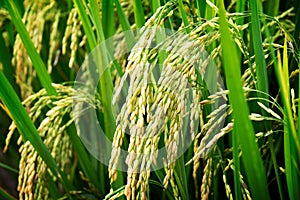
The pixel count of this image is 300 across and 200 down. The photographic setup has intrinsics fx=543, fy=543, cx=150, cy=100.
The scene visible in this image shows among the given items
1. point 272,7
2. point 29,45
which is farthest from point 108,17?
point 272,7

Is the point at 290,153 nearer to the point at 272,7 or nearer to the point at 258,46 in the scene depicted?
the point at 258,46

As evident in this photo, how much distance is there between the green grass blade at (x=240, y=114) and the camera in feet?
2.86

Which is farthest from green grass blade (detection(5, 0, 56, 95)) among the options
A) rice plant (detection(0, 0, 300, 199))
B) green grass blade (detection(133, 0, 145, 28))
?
green grass blade (detection(133, 0, 145, 28))

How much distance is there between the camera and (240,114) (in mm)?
911

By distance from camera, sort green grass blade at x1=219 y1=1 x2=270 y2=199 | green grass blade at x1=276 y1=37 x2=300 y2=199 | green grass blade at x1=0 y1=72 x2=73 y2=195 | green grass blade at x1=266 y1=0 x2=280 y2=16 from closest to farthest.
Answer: green grass blade at x1=219 y1=1 x2=270 y2=199, green grass blade at x1=276 y1=37 x2=300 y2=199, green grass blade at x1=0 y1=72 x2=73 y2=195, green grass blade at x1=266 y1=0 x2=280 y2=16

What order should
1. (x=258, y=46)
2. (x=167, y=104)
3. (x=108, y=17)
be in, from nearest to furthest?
(x=167, y=104) → (x=258, y=46) → (x=108, y=17)

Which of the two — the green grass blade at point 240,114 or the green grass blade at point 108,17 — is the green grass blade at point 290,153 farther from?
the green grass blade at point 108,17

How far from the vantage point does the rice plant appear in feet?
3.00

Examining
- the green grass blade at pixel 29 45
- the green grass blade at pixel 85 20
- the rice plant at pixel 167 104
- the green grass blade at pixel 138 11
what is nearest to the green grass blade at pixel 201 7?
the rice plant at pixel 167 104

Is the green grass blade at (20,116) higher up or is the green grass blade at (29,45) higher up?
the green grass blade at (29,45)

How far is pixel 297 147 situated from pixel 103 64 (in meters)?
0.48

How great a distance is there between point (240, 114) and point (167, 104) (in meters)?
0.12

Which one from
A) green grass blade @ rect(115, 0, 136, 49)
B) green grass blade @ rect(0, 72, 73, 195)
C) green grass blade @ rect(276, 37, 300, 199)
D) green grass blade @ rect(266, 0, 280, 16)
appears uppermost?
green grass blade @ rect(115, 0, 136, 49)

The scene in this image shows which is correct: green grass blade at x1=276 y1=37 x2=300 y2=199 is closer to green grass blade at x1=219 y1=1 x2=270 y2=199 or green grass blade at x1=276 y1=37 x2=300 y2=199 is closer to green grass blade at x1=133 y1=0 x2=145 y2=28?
green grass blade at x1=219 y1=1 x2=270 y2=199
